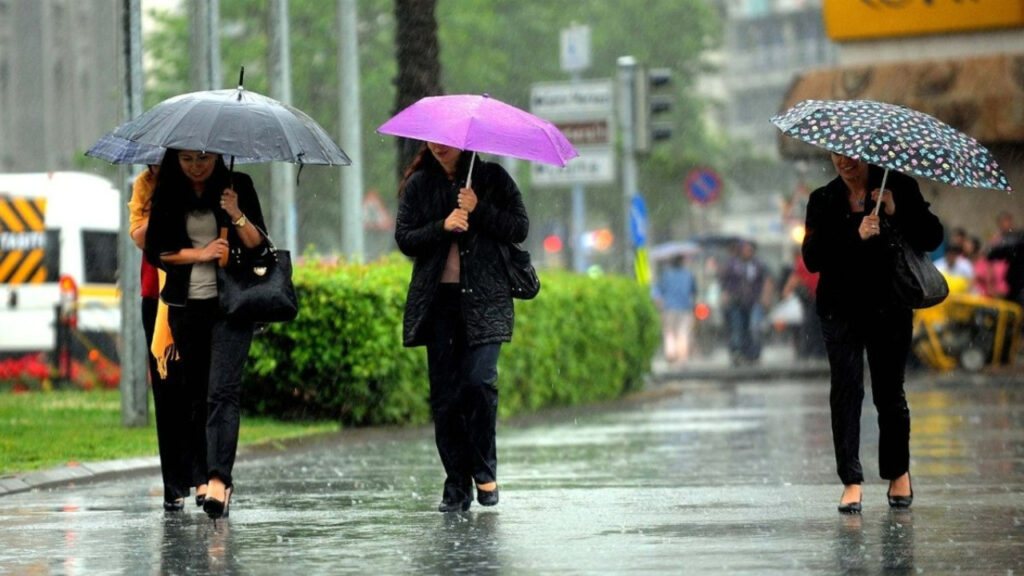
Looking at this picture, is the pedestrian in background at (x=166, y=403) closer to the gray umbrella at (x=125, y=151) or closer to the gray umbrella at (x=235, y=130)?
the gray umbrella at (x=125, y=151)

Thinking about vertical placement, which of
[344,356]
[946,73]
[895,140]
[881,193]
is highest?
[946,73]

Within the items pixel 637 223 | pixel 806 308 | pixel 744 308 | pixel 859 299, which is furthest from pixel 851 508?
pixel 744 308

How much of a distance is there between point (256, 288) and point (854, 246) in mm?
2634

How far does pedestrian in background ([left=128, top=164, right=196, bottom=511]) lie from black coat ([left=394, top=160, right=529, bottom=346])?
109cm

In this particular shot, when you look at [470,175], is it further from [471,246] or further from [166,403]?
[166,403]

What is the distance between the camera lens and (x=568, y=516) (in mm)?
10008

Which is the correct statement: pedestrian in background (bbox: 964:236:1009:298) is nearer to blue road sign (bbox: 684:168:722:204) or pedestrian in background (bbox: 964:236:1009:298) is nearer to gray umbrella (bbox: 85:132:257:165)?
blue road sign (bbox: 684:168:722:204)

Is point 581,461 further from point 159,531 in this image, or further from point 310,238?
point 310,238

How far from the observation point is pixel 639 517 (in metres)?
9.90

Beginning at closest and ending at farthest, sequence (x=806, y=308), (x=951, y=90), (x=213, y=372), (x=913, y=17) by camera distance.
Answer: (x=213, y=372)
(x=806, y=308)
(x=951, y=90)
(x=913, y=17)

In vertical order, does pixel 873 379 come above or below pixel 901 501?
above

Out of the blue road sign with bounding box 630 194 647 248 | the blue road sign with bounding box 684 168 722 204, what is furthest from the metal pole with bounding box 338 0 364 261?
the blue road sign with bounding box 684 168 722 204

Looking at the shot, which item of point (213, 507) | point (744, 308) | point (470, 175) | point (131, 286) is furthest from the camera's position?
point (744, 308)

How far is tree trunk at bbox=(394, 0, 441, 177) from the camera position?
21.1 meters
